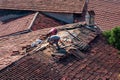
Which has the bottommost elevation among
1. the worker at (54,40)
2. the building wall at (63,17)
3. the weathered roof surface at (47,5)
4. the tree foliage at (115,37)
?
the building wall at (63,17)

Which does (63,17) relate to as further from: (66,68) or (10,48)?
(66,68)

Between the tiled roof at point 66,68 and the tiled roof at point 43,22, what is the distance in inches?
300

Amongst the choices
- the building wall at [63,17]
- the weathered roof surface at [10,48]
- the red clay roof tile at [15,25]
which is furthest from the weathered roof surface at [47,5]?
the weathered roof surface at [10,48]

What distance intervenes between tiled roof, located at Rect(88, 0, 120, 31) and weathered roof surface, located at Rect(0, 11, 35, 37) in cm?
437

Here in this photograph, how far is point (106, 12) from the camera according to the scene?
22.6 metres

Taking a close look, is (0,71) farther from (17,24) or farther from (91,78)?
(17,24)

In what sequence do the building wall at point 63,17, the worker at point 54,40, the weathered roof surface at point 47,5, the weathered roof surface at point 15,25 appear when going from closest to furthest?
the worker at point 54,40 → the weathered roof surface at point 15,25 → the building wall at point 63,17 → the weathered roof surface at point 47,5

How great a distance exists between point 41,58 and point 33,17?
1067 cm

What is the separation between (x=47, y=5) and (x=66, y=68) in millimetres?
13281

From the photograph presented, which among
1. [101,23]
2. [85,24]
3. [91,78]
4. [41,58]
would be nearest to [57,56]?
[41,58]

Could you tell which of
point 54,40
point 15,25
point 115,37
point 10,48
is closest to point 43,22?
point 15,25

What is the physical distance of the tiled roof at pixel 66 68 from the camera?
1166 centimetres

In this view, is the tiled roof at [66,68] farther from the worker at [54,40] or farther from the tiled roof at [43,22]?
the tiled roof at [43,22]

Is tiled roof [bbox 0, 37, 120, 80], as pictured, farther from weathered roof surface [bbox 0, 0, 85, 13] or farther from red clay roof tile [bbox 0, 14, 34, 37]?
weathered roof surface [bbox 0, 0, 85, 13]
